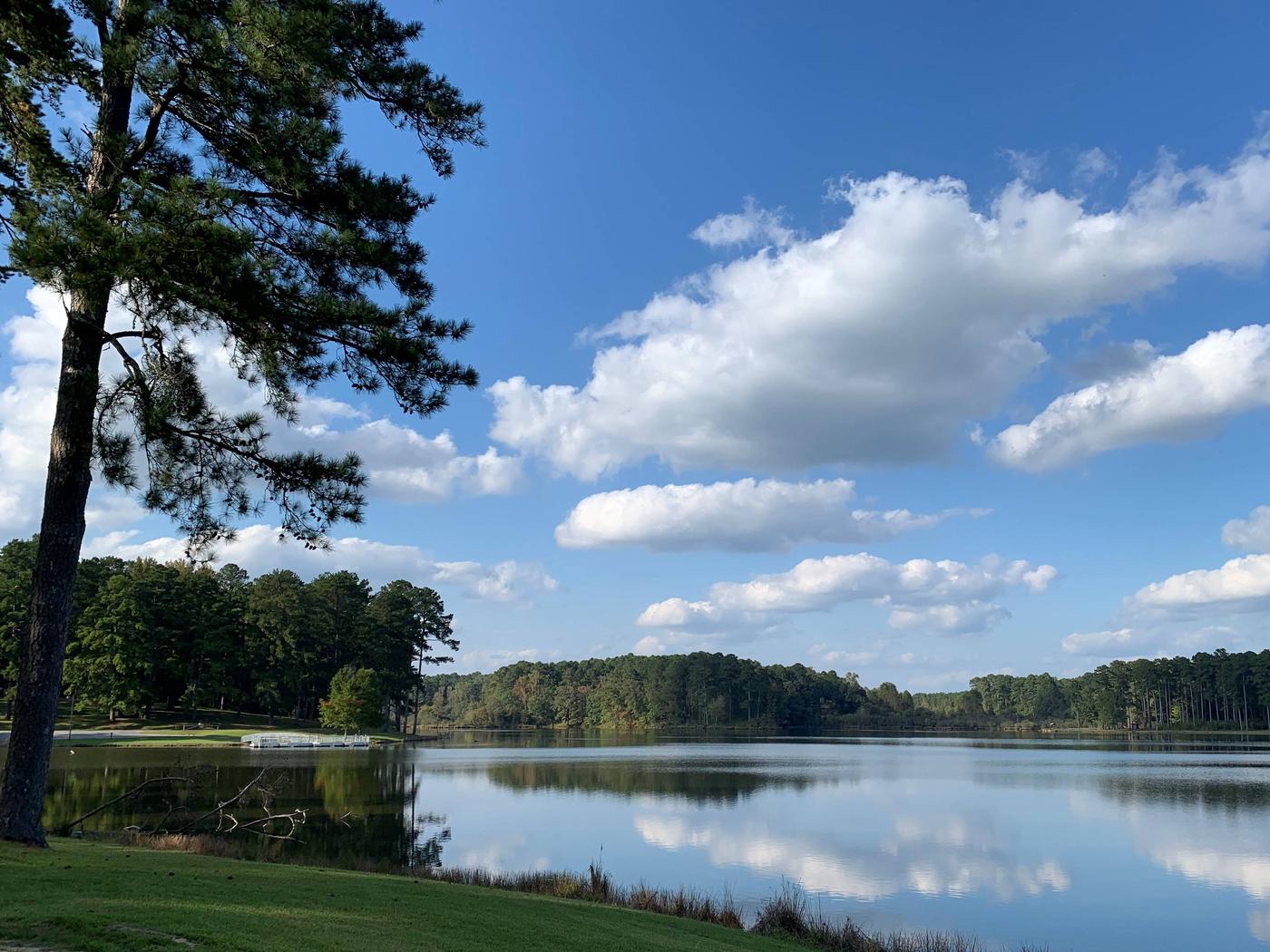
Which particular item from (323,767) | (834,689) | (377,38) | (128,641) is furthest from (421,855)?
(834,689)

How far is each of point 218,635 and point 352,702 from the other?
12.8 metres

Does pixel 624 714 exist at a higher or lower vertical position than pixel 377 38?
lower

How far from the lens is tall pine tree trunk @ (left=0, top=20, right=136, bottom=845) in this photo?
11.9 meters

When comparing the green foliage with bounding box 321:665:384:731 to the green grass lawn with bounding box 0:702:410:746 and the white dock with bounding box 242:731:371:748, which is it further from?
the green grass lawn with bounding box 0:702:410:746

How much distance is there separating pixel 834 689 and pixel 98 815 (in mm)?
159545

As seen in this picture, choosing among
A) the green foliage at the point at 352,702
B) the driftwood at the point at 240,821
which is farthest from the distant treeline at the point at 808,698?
the driftwood at the point at 240,821

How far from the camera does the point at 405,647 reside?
83312 millimetres

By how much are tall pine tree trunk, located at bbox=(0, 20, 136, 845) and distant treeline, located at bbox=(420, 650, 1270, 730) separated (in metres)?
146

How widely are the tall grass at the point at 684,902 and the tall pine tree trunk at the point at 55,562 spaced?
4.70 m

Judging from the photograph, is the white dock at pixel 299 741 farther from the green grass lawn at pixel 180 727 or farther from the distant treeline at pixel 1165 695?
the distant treeline at pixel 1165 695

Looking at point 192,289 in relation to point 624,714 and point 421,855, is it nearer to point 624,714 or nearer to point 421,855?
point 421,855

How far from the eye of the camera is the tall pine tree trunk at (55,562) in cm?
1191

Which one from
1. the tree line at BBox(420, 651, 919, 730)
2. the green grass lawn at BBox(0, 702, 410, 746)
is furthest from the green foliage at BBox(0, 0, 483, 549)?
the tree line at BBox(420, 651, 919, 730)

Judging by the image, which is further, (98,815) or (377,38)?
(98,815)
